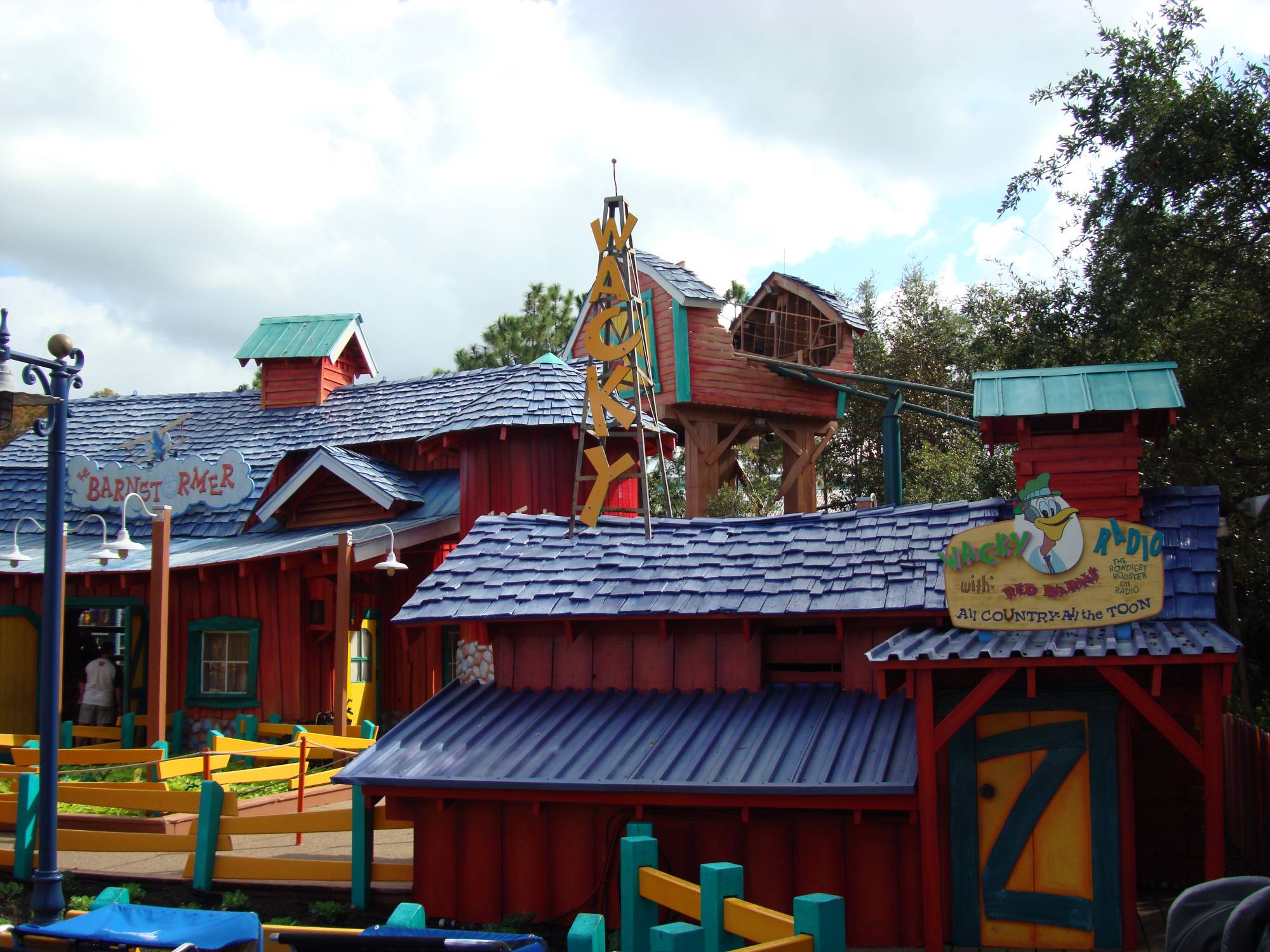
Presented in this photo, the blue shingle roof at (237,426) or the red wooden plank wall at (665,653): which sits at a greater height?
the blue shingle roof at (237,426)

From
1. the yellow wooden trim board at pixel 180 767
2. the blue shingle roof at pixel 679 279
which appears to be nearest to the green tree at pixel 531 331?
the blue shingle roof at pixel 679 279

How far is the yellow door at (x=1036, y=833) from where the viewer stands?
889 centimetres

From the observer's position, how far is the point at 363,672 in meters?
18.8

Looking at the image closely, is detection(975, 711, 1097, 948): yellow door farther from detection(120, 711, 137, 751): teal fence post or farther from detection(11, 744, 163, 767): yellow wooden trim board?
detection(120, 711, 137, 751): teal fence post

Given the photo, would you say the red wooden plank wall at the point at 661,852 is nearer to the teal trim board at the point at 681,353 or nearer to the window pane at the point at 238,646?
the window pane at the point at 238,646

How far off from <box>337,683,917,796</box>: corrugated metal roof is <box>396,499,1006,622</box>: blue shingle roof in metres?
0.88

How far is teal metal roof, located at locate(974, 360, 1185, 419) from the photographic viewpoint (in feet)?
33.0

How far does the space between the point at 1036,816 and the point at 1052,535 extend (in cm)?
226

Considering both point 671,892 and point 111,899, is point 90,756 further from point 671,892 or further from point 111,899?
point 671,892

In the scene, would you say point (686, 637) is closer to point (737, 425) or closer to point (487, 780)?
point (487, 780)

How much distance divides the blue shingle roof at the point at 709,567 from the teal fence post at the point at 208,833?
7.66 ft

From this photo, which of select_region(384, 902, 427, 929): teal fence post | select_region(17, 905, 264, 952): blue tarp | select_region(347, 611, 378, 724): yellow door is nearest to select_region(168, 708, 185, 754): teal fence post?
select_region(347, 611, 378, 724): yellow door

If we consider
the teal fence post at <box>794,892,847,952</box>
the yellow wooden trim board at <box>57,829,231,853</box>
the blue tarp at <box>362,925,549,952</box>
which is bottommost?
the yellow wooden trim board at <box>57,829,231,853</box>

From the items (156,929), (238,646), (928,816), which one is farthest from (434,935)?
(238,646)
